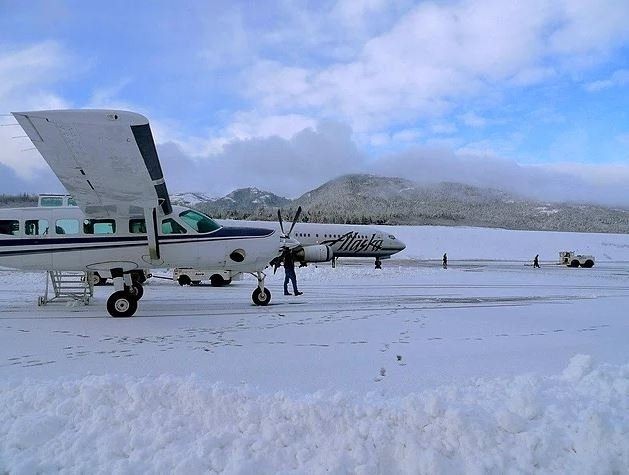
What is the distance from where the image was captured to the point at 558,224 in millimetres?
189750

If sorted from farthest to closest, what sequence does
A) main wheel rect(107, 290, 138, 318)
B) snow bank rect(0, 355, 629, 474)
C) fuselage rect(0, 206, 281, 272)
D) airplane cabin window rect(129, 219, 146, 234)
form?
airplane cabin window rect(129, 219, 146, 234), fuselage rect(0, 206, 281, 272), main wheel rect(107, 290, 138, 318), snow bank rect(0, 355, 629, 474)

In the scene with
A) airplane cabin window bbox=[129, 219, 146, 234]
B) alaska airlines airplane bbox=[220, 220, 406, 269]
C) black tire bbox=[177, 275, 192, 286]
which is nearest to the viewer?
airplane cabin window bbox=[129, 219, 146, 234]

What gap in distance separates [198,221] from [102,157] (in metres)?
3.93

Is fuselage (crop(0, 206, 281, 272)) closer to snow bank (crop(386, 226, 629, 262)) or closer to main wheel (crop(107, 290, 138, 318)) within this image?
main wheel (crop(107, 290, 138, 318))

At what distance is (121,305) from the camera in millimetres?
11203

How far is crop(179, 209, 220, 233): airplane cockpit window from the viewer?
1248 cm

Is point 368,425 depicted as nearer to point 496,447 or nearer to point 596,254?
point 496,447

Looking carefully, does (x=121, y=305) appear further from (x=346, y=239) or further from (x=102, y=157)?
(x=346, y=239)

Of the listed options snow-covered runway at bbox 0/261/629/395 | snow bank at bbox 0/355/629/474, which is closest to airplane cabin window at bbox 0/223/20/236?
snow-covered runway at bbox 0/261/629/395

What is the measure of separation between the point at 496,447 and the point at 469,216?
669 ft

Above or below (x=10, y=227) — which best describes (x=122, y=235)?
below

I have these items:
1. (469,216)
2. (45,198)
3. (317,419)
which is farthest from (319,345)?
(469,216)

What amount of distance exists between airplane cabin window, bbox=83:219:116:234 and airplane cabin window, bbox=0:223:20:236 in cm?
174

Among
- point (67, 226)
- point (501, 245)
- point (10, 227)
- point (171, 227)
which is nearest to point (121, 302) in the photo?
point (171, 227)
